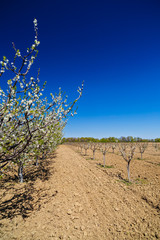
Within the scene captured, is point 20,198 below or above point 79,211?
above

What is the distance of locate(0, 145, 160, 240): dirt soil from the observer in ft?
17.9

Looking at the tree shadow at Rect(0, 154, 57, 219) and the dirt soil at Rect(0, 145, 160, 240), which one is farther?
the tree shadow at Rect(0, 154, 57, 219)

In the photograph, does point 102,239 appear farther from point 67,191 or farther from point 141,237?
point 67,191

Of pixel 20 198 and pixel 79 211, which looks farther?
pixel 20 198

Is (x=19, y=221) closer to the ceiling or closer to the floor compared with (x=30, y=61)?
closer to the floor

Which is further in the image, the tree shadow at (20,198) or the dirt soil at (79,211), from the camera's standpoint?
the tree shadow at (20,198)

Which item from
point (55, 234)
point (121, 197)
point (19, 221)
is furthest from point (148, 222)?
point (19, 221)

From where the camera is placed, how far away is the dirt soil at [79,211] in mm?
5469

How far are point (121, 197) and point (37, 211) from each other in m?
5.97

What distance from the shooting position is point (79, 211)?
6938 millimetres

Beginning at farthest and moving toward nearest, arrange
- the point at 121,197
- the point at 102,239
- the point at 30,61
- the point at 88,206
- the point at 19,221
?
the point at 121,197, the point at 88,206, the point at 19,221, the point at 102,239, the point at 30,61

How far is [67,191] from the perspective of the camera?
9109mm

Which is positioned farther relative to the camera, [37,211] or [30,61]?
[37,211]

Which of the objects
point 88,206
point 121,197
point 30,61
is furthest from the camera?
point 121,197
